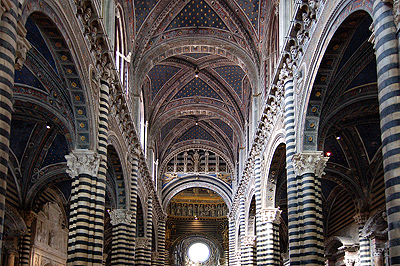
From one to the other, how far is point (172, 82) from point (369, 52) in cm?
1972

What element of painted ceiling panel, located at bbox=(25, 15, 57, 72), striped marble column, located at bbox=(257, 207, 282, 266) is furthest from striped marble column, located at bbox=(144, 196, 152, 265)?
painted ceiling panel, located at bbox=(25, 15, 57, 72)

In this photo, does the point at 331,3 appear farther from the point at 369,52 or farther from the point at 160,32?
the point at 160,32

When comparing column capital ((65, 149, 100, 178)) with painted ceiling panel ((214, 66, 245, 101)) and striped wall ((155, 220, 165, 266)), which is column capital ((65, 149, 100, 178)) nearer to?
painted ceiling panel ((214, 66, 245, 101))

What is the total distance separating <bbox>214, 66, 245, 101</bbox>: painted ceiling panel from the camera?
32.1 m

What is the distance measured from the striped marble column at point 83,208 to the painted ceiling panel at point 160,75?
16506 mm

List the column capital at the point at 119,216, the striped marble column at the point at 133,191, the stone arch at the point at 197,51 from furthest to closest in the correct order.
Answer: the stone arch at the point at 197,51 < the striped marble column at the point at 133,191 < the column capital at the point at 119,216

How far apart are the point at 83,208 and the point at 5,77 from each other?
752 cm

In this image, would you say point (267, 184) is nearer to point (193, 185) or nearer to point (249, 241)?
point (249, 241)

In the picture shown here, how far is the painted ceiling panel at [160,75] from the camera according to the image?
31820 millimetres

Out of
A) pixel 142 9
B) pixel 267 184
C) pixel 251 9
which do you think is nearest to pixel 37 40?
pixel 142 9

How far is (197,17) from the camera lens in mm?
27062

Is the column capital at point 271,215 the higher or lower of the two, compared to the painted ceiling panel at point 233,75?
lower

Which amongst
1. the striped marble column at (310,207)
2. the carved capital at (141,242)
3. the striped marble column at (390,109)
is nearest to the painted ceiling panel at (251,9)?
the striped marble column at (310,207)

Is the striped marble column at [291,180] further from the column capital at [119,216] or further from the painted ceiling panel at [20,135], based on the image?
the painted ceiling panel at [20,135]
